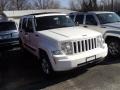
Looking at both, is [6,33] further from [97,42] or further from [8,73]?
[97,42]

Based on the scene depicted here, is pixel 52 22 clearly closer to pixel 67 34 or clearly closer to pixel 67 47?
pixel 67 34

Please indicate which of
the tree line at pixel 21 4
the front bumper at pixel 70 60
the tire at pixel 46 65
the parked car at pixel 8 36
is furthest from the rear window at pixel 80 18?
the tree line at pixel 21 4

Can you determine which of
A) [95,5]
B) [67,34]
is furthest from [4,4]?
[67,34]

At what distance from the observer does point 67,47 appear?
6.58 metres

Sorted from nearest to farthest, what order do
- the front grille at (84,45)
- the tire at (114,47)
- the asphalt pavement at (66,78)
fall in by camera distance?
the asphalt pavement at (66,78) < the front grille at (84,45) < the tire at (114,47)

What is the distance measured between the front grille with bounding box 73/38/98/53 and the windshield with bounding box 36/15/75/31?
1581 mm

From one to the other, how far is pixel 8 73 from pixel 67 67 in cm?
270

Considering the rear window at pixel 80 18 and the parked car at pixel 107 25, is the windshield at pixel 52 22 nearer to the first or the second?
the parked car at pixel 107 25

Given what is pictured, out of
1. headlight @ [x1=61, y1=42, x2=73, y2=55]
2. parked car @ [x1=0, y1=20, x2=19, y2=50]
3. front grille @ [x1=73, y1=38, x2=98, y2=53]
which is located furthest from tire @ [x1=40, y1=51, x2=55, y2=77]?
parked car @ [x1=0, y1=20, x2=19, y2=50]

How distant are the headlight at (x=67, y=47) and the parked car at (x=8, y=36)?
581cm

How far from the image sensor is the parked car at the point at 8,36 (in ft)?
38.2

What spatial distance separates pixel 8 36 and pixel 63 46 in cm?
585

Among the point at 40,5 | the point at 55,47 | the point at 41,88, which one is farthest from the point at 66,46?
the point at 40,5

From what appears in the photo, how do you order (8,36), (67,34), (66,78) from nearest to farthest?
(67,34)
(66,78)
(8,36)
